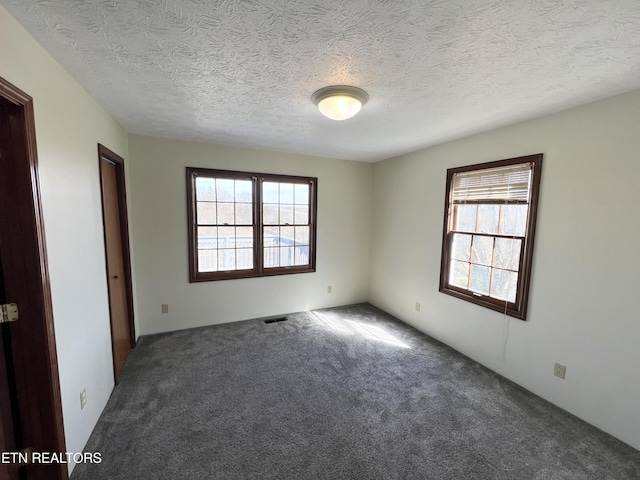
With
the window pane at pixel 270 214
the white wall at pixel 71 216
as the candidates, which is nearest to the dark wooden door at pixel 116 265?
the white wall at pixel 71 216

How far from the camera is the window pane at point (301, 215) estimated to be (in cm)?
422

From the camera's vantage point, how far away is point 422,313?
3.68 m

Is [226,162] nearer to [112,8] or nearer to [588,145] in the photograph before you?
[112,8]

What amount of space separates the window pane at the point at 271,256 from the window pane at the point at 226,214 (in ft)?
2.20

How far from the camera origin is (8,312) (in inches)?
53.7

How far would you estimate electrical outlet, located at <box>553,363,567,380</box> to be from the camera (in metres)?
2.25

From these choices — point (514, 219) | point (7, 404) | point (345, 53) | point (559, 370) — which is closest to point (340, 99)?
point (345, 53)

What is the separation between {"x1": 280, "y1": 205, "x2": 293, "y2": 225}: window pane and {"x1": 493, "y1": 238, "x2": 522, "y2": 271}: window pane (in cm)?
270

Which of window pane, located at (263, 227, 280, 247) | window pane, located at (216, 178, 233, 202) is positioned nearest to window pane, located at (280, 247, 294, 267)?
window pane, located at (263, 227, 280, 247)

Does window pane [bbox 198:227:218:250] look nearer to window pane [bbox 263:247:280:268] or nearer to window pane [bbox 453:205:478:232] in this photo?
window pane [bbox 263:247:280:268]

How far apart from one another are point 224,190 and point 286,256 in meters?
1.34

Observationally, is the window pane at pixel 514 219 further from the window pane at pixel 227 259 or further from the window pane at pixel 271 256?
the window pane at pixel 227 259

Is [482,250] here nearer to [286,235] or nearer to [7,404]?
[286,235]

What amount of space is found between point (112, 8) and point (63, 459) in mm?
2302
